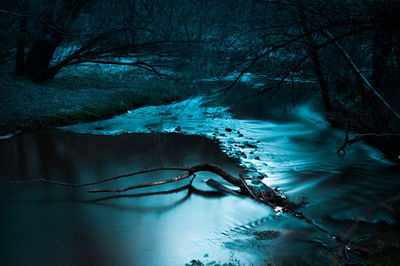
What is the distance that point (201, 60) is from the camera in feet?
20.9

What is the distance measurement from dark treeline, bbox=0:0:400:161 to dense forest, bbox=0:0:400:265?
3 cm

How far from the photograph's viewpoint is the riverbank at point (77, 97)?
8.41 m

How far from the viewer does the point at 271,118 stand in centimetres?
1069

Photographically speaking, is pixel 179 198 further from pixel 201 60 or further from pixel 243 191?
pixel 201 60

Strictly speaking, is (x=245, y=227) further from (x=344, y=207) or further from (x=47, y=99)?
(x=47, y=99)

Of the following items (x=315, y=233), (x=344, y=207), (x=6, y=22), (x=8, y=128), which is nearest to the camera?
(x=315, y=233)

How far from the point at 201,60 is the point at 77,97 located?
5138 mm

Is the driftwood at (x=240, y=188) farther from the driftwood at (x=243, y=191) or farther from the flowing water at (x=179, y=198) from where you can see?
the flowing water at (x=179, y=198)

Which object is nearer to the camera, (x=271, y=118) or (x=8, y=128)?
(x=8, y=128)

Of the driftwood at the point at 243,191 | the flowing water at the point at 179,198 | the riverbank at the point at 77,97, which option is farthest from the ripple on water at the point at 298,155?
the riverbank at the point at 77,97

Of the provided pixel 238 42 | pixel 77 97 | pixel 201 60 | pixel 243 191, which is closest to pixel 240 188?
pixel 243 191

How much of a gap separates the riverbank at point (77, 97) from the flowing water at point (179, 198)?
43 centimetres

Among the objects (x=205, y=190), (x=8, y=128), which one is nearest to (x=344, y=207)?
(x=205, y=190)

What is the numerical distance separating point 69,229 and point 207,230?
1.60 meters
